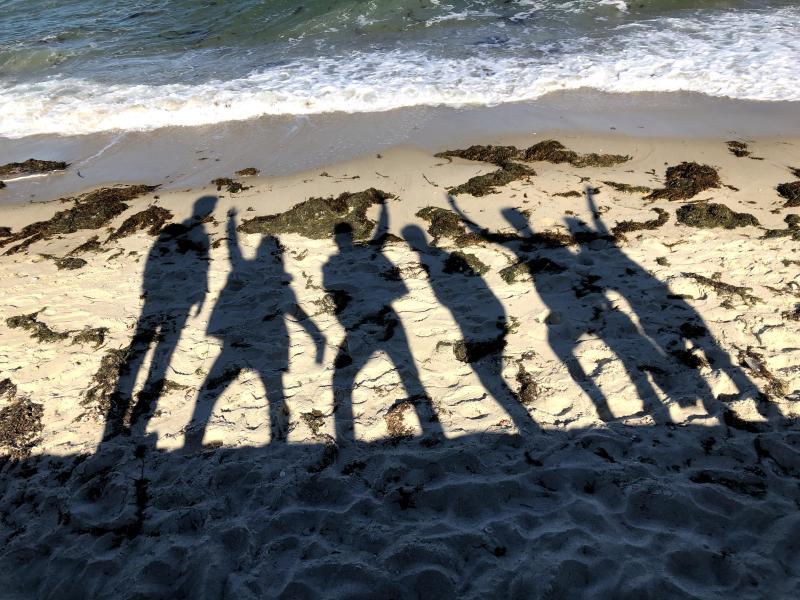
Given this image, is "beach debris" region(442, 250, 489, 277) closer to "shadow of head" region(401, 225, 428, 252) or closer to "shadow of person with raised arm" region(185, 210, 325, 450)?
"shadow of head" region(401, 225, 428, 252)

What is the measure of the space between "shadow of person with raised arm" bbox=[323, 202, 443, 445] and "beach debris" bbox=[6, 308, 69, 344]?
2.52 meters

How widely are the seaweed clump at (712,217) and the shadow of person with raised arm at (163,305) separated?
5151 mm

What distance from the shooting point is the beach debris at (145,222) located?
23.2 ft

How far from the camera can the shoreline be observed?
8.46 m

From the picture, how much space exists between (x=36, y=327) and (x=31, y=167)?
4.69m

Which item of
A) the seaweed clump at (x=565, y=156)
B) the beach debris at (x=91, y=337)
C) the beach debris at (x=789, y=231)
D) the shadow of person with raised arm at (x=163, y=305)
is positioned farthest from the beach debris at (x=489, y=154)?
the beach debris at (x=91, y=337)

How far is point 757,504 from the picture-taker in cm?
340

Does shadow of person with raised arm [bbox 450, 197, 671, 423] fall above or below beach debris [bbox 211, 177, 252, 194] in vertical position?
below

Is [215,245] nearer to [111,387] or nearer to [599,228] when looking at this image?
[111,387]

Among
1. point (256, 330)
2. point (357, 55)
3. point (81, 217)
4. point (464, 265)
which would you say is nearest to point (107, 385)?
point (256, 330)

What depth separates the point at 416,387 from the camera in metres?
4.58

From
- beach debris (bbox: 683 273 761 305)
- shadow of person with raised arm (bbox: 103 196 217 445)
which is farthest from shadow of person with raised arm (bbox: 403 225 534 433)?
shadow of person with raised arm (bbox: 103 196 217 445)

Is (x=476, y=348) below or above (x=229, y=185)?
below

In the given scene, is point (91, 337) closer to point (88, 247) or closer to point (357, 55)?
point (88, 247)
